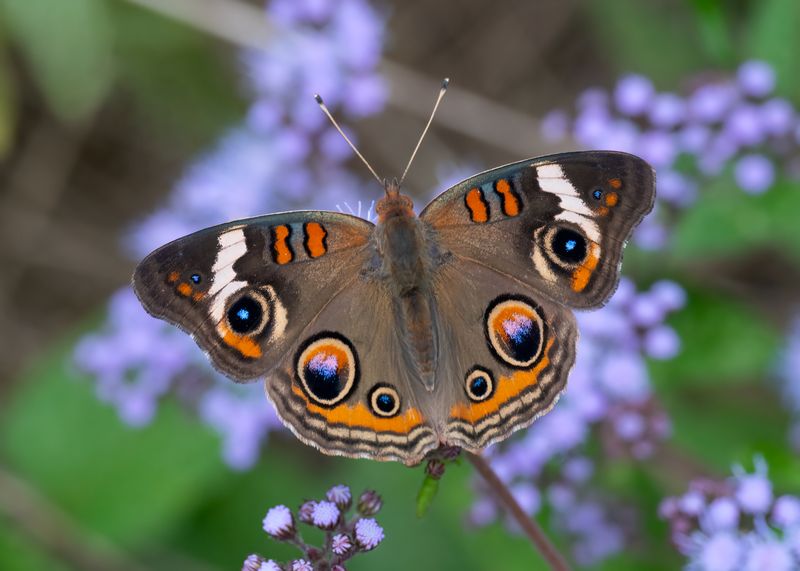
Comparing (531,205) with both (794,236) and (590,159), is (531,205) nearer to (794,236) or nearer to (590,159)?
(590,159)

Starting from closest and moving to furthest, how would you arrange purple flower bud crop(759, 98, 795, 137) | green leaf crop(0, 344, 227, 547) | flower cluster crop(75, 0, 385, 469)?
purple flower bud crop(759, 98, 795, 137), flower cluster crop(75, 0, 385, 469), green leaf crop(0, 344, 227, 547)

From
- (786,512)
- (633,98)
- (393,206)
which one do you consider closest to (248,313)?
(393,206)

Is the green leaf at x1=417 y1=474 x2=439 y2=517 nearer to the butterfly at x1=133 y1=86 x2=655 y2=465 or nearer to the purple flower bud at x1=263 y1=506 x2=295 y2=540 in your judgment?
the butterfly at x1=133 y1=86 x2=655 y2=465

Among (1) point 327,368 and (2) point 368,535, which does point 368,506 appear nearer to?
(2) point 368,535

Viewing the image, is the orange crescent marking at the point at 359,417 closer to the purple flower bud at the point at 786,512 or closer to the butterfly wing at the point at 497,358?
the butterfly wing at the point at 497,358

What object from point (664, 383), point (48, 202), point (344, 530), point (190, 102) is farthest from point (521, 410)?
point (48, 202)

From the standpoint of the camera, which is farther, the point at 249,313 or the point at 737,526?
the point at 737,526

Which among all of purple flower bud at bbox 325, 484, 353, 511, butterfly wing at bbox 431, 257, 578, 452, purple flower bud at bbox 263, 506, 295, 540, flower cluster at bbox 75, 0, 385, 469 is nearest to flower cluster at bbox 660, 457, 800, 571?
butterfly wing at bbox 431, 257, 578, 452
